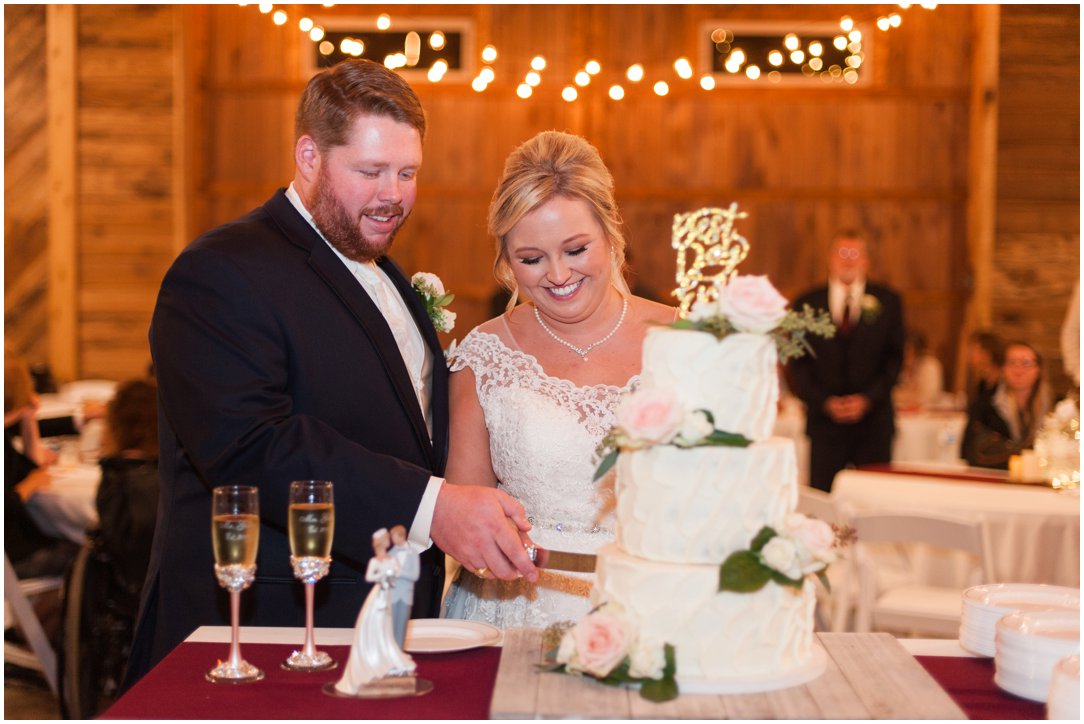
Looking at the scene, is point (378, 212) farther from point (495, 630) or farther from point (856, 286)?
point (856, 286)

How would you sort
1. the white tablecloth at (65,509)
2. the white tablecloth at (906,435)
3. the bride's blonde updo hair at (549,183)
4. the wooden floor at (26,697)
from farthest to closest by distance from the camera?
the white tablecloth at (906,435) < the white tablecloth at (65,509) < the wooden floor at (26,697) < the bride's blonde updo hair at (549,183)

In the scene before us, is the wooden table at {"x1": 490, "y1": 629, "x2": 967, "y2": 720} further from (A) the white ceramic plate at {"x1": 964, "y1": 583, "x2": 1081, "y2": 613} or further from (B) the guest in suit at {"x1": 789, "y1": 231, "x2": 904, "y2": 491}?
(B) the guest in suit at {"x1": 789, "y1": 231, "x2": 904, "y2": 491}

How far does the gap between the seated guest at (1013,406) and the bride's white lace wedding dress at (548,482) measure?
424 cm

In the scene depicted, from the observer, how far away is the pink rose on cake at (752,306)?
1895 millimetres

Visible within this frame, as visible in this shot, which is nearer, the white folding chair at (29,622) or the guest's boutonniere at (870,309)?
the white folding chair at (29,622)

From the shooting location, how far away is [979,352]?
317 inches

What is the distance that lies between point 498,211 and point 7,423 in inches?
121

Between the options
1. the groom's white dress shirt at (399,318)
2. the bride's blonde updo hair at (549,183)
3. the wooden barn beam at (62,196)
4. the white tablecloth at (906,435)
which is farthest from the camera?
the wooden barn beam at (62,196)

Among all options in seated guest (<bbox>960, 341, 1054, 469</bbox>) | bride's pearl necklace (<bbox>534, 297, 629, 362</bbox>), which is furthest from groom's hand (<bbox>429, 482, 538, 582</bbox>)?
seated guest (<bbox>960, 341, 1054, 469</bbox>)

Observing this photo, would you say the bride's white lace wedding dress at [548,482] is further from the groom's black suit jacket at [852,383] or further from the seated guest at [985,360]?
the seated guest at [985,360]

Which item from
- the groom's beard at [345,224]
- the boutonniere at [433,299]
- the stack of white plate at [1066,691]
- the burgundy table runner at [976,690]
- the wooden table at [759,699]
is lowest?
the burgundy table runner at [976,690]

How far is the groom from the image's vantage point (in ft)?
7.74

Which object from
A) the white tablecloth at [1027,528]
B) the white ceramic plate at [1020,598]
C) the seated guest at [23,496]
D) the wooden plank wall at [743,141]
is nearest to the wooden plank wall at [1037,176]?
the wooden plank wall at [743,141]

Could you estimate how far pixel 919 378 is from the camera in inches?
381
